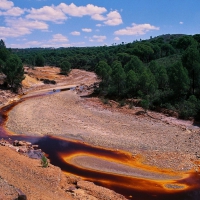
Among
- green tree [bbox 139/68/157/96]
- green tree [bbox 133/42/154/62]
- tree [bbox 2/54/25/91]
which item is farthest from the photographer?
green tree [bbox 133/42/154/62]

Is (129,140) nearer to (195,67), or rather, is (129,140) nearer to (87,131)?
(87,131)

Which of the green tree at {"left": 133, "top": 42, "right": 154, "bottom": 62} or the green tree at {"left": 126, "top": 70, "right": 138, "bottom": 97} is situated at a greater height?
the green tree at {"left": 133, "top": 42, "right": 154, "bottom": 62}

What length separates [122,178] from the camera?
2570cm

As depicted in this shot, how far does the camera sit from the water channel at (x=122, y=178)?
22984 mm

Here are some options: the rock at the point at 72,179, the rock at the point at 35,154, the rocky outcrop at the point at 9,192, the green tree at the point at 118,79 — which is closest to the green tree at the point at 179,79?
the green tree at the point at 118,79

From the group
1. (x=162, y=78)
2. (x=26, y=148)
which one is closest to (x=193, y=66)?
(x=162, y=78)

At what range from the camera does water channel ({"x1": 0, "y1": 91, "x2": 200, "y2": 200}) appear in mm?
22984

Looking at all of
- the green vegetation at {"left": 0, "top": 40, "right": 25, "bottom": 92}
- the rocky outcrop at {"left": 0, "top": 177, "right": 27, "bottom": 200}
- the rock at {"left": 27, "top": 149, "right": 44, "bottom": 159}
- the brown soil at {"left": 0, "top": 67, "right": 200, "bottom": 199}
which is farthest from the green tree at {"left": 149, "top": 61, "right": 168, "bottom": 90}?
the rocky outcrop at {"left": 0, "top": 177, "right": 27, "bottom": 200}

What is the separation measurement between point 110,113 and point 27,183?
93.8ft

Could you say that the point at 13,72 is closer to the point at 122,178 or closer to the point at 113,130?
the point at 113,130

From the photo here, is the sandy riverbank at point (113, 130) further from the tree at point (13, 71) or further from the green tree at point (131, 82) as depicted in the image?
the tree at point (13, 71)

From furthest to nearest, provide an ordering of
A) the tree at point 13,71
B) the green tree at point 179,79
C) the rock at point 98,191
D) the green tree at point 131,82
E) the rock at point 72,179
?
1. the tree at point 13,71
2. the green tree at point 131,82
3. the green tree at point 179,79
4. the rock at point 72,179
5. the rock at point 98,191

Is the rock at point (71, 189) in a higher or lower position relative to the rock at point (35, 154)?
lower

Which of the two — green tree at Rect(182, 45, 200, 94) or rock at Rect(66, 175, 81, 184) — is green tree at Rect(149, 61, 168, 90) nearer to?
green tree at Rect(182, 45, 200, 94)
